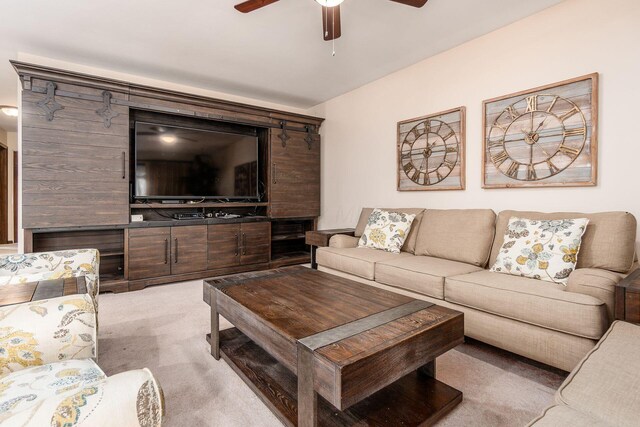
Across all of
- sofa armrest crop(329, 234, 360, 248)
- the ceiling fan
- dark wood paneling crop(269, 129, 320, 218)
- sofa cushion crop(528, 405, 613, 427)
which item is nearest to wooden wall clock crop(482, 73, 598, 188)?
the ceiling fan

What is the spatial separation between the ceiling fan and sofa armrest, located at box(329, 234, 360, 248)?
1.91 meters

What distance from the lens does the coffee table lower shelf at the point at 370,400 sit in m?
1.31

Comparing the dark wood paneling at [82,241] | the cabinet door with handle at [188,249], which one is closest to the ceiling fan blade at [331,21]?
the cabinet door with handle at [188,249]

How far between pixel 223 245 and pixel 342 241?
153 centimetres

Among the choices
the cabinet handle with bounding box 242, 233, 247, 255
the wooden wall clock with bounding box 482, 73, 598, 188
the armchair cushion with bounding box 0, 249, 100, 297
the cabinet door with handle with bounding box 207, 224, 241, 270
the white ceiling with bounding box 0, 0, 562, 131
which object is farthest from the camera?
the cabinet handle with bounding box 242, 233, 247, 255

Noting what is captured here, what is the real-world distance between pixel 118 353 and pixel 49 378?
1190 mm

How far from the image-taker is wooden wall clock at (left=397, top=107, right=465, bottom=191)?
123 inches

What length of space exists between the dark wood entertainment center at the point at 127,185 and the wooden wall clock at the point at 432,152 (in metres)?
1.56

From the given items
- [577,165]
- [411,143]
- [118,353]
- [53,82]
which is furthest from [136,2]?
[577,165]

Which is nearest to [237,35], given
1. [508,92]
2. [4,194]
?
[508,92]

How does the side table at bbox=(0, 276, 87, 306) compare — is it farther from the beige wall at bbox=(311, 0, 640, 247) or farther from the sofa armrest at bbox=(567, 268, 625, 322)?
the beige wall at bbox=(311, 0, 640, 247)

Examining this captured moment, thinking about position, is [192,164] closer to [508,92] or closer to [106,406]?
[508,92]

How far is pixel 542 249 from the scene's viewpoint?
2.08m

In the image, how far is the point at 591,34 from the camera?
2318 mm
